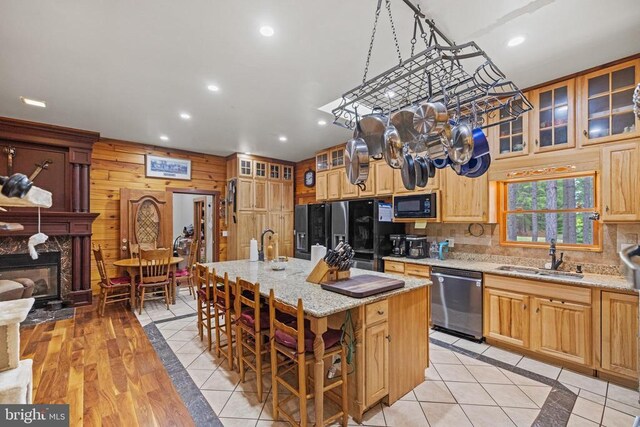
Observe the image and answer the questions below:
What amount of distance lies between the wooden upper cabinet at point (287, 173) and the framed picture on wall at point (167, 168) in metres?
1.84

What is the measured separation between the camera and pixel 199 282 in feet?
10.1

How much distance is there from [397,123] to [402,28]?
0.68 m

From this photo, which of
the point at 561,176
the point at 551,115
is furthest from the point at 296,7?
the point at 561,176

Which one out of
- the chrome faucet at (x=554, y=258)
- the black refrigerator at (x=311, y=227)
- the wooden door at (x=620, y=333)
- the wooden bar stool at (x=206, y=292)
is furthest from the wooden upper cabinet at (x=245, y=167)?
the wooden door at (x=620, y=333)

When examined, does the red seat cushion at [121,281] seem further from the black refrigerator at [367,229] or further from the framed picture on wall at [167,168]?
the black refrigerator at [367,229]

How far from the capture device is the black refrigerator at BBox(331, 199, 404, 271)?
3.95 meters

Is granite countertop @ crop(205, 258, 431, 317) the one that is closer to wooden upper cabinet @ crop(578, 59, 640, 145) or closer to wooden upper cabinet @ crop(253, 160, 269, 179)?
wooden upper cabinet @ crop(578, 59, 640, 145)

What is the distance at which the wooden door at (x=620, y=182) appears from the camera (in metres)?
2.38

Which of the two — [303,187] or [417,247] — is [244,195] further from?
[417,247]

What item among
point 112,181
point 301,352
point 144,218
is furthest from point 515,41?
point 112,181

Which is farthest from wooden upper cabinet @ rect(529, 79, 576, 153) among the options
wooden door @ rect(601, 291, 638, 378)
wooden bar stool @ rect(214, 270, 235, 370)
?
wooden bar stool @ rect(214, 270, 235, 370)

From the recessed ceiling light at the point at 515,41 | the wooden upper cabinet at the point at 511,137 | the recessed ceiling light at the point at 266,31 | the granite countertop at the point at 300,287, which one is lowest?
the granite countertop at the point at 300,287

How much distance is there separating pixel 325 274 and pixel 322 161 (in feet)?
11.4

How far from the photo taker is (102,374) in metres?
2.46
